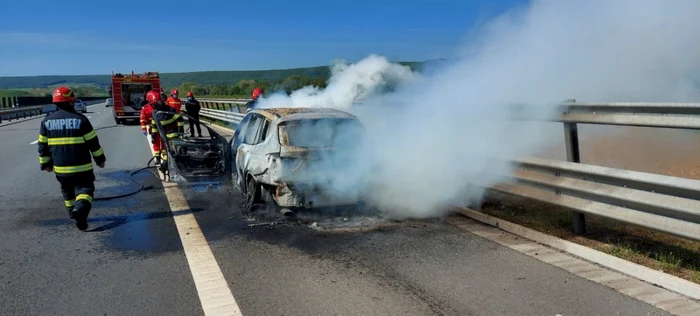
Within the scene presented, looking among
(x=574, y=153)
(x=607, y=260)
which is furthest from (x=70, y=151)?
(x=607, y=260)

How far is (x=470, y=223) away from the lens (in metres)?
5.97

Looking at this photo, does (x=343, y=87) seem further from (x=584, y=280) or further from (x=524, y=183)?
(x=584, y=280)

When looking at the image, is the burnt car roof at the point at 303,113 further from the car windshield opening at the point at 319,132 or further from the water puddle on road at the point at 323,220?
the water puddle on road at the point at 323,220

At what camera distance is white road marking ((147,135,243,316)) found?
372cm

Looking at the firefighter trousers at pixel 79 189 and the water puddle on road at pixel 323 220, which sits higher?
the firefighter trousers at pixel 79 189

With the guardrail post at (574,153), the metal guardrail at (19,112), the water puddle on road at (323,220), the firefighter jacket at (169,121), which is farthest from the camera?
the metal guardrail at (19,112)

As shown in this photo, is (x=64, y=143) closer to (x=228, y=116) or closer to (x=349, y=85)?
(x=349, y=85)

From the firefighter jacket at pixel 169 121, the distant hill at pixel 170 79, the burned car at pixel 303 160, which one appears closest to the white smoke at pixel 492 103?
the burned car at pixel 303 160

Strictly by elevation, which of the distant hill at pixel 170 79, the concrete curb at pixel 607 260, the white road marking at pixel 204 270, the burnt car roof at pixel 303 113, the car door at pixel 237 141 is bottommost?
the concrete curb at pixel 607 260

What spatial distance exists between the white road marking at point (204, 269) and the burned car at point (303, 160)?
0.89 meters

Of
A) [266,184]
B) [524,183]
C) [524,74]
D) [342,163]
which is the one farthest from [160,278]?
[524,74]

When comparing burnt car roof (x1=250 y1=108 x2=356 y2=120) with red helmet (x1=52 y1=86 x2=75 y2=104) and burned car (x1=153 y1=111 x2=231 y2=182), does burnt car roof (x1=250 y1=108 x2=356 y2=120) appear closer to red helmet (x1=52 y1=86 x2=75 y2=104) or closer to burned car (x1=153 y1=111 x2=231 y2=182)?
burned car (x1=153 y1=111 x2=231 y2=182)

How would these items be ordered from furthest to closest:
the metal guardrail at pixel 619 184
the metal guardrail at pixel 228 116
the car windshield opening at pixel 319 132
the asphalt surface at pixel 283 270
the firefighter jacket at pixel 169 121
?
the metal guardrail at pixel 228 116, the firefighter jacket at pixel 169 121, the car windshield opening at pixel 319 132, the metal guardrail at pixel 619 184, the asphalt surface at pixel 283 270

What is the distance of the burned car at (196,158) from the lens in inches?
340
